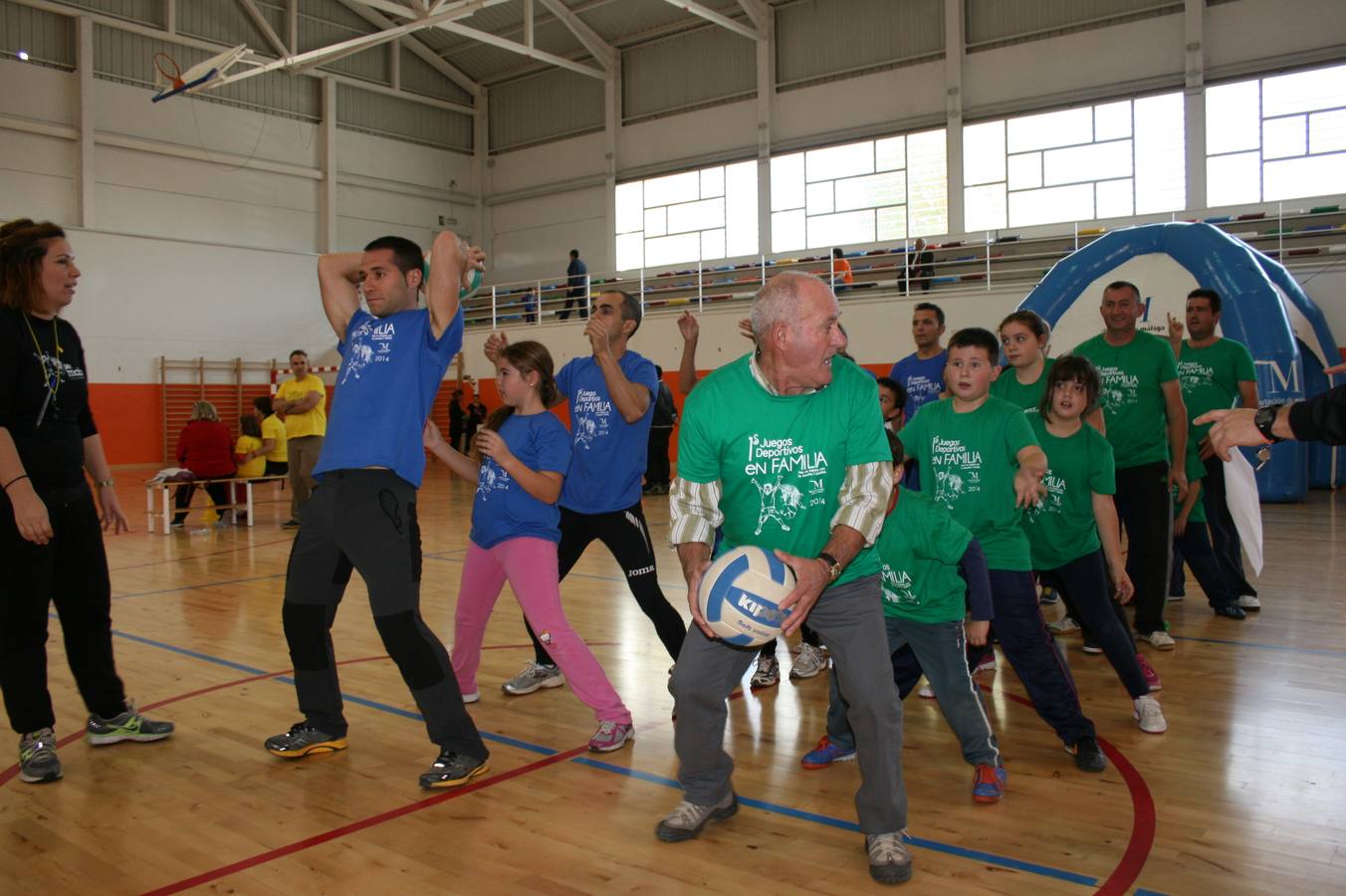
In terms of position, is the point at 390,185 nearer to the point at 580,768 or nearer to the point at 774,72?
the point at 774,72

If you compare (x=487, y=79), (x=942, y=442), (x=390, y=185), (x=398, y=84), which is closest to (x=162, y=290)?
(x=390, y=185)

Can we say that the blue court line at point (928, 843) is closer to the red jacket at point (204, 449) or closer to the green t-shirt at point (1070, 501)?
the green t-shirt at point (1070, 501)

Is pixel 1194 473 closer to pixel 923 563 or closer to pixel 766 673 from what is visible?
pixel 766 673

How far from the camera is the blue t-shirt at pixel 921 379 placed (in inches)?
237

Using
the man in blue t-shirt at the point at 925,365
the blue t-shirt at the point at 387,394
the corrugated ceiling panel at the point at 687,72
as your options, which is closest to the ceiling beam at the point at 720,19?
the corrugated ceiling panel at the point at 687,72

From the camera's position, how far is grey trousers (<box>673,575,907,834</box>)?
2.83 m

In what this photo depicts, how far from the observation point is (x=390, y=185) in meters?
25.9

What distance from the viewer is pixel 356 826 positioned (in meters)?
3.24

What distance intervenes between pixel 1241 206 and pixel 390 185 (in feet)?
62.8

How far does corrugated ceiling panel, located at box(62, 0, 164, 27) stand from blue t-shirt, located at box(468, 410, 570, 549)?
21606mm

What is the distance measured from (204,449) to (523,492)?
909 centimetres

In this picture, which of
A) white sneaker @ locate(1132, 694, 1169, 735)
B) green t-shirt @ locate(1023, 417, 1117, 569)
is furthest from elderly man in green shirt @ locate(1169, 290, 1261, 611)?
white sneaker @ locate(1132, 694, 1169, 735)

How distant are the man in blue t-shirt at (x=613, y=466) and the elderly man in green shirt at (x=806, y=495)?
1.39 meters

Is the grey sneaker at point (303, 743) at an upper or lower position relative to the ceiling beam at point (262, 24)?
lower
